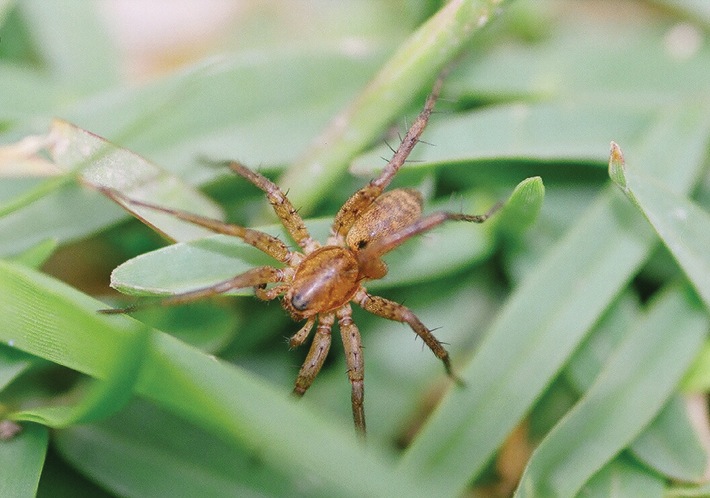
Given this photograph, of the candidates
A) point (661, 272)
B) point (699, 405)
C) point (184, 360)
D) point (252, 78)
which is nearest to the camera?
point (184, 360)

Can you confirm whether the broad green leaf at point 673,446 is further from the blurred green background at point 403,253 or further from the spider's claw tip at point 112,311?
the spider's claw tip at point 112,311

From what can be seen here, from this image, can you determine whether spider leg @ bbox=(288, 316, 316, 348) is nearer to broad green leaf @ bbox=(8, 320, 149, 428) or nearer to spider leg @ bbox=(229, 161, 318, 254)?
spider leg @ bbox=(229, 161, 318, 254)

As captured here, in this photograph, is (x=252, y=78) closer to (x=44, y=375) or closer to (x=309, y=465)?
(x=44, y=375)

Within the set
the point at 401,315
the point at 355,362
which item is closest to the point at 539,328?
the point at 401,315

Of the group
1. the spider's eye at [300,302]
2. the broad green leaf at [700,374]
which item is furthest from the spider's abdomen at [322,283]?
the broad green leaf at [700,374]

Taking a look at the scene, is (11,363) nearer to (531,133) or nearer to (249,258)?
(249,258)

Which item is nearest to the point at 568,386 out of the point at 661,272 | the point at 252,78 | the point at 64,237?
the point at 661,272

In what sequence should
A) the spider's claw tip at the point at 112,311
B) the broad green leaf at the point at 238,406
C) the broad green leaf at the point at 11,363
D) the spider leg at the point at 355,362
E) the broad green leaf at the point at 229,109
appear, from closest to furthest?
1. the broad green leaf at the point at 238,406
2. the spider's claw tip at the point at 112,311
3. the broad green leaf at the point at 11,363
4. the spider leg at the point at 355,362
5. the broad green leaf at the point at 229,109
